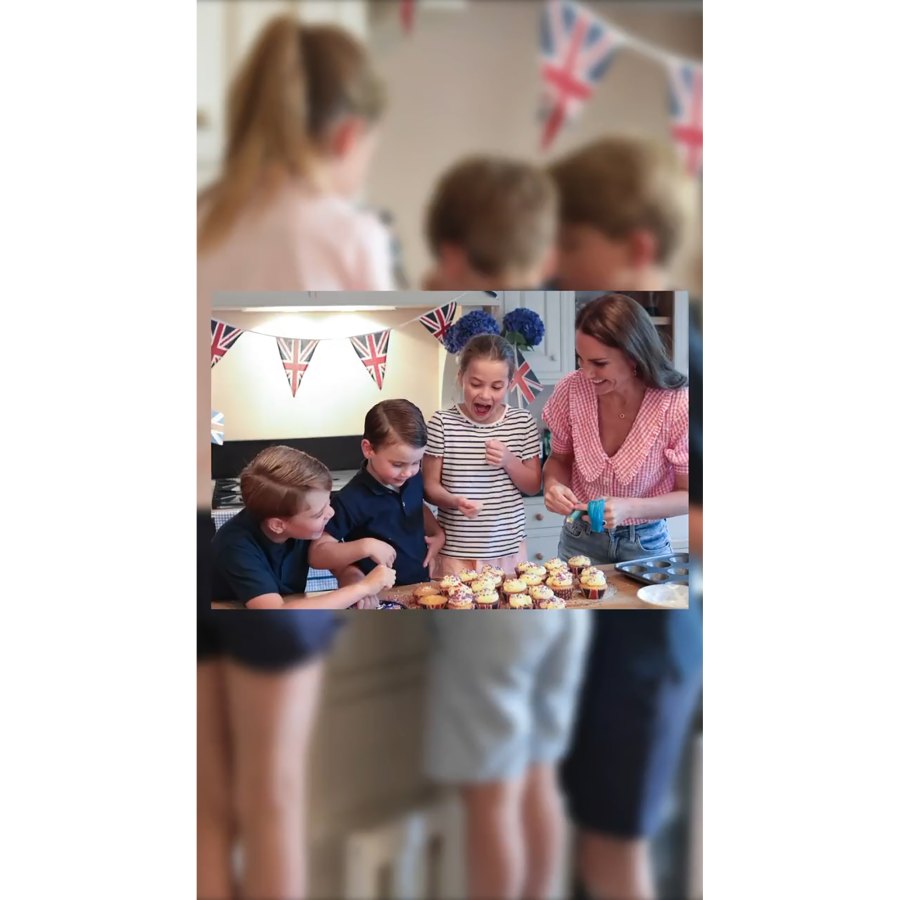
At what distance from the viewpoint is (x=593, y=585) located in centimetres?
139

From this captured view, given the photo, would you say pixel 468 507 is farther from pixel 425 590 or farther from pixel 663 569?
pixel 663 569

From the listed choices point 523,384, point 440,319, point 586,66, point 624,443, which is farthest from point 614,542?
point 586,66

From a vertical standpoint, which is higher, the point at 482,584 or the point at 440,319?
the point at 440,319

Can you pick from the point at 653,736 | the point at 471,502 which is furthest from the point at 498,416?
the point at 653,736

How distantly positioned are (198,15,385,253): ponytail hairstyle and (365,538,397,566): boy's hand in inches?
18.3


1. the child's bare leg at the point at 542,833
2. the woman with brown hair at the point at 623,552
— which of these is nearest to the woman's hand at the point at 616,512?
the woman with brown hair at the point at 623,552

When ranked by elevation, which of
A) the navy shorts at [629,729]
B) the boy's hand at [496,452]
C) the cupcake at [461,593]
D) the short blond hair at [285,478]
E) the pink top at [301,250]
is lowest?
the navy shorts at [629,729]

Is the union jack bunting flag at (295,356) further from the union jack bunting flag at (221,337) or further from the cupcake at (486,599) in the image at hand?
the cupcake at (486,599)

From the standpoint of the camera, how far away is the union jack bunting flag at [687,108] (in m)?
1.34

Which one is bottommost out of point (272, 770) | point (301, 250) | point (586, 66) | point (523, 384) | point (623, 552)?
point (272, 770)

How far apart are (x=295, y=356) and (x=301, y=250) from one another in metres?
0.13
